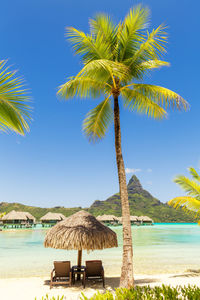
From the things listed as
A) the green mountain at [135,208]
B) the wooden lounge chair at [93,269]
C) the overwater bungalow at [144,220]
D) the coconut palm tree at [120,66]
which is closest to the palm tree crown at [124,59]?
the coconut palm tree at [120,66]

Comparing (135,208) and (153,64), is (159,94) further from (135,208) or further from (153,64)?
(135,208)

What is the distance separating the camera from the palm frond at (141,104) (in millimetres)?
7366

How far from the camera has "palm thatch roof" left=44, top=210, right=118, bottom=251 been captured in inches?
260

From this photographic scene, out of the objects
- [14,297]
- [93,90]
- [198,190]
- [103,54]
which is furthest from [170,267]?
[103,54]

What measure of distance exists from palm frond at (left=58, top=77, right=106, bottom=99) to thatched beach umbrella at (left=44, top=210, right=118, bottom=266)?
3603mm

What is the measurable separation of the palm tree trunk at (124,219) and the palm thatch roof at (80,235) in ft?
2.60

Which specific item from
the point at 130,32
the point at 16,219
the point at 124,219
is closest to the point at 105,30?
the point at 130,32

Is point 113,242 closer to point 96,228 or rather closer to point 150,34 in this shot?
point 96,228

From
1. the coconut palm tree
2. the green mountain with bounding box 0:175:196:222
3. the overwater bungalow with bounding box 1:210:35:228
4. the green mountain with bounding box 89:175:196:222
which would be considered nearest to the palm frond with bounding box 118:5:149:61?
the coconut palm tree

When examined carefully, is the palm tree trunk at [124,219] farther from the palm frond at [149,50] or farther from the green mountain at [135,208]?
the green mountain at [135,208]

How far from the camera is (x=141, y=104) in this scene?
7641 millimetres

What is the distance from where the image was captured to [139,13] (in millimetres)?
6852

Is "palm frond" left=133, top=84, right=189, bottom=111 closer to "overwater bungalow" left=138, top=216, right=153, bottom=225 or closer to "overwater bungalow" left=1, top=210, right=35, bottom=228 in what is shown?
"overwater bungalow" left=1, top=210, right=35, bottom=228

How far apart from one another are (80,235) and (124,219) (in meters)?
1.30
